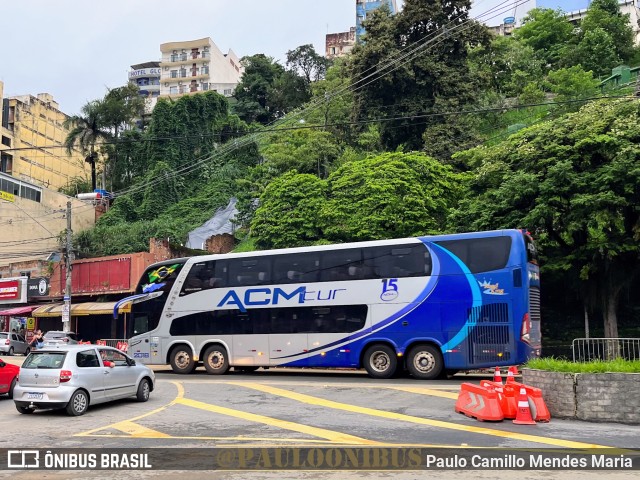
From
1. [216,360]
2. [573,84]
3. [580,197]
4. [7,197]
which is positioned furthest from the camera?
[573,84]

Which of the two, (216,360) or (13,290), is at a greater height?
(13,290)

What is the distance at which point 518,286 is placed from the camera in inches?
684

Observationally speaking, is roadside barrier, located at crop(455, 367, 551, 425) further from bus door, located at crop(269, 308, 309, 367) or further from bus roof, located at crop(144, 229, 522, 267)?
bus door, located at crop(269, 308, 309, 367)

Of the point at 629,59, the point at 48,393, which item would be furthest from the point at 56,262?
the point at 629,59

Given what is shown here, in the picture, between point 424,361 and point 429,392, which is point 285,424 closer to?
point 429,392

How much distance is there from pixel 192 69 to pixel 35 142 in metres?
37.1

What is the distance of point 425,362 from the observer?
18641 millimetres

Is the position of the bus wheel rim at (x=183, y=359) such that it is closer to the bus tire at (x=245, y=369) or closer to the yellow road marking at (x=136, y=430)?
the bus tire at (x=245, y=369)

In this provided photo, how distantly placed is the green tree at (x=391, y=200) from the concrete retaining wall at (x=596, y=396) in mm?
18245

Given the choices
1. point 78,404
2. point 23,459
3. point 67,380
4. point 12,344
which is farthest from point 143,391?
point 12,344

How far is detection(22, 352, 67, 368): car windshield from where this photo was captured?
12977 millimetres

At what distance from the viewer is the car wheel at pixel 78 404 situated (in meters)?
12.8

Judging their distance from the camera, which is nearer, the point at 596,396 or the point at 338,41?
the point at 596,396

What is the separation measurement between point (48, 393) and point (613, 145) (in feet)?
66.1
